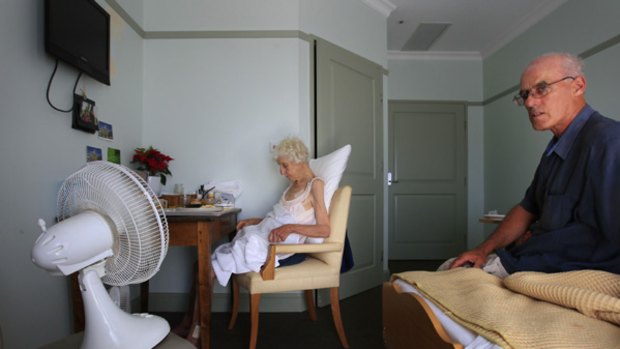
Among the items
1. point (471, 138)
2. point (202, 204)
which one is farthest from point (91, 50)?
point (471, 138)

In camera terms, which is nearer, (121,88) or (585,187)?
(585,187)

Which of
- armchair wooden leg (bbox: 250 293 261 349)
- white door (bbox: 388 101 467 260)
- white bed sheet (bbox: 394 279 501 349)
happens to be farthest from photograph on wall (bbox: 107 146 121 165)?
white door (bbox: 388 101 467 260)

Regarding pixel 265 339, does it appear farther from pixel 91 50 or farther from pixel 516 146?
pixel 516 146

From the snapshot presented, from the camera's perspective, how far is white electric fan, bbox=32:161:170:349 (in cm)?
83

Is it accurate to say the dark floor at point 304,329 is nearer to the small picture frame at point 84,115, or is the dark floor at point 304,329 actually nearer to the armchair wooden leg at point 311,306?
the armchair wooden leg at point 311,306

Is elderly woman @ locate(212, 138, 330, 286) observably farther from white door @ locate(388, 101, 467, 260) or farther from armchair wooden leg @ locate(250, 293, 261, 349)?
white door @ locate(388, 101, 467, 260)

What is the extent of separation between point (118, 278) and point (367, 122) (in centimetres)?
278

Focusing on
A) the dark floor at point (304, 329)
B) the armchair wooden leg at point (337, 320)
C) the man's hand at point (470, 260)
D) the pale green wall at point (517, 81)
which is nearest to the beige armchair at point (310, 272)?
the armchair wooden leg at point (337, 320)

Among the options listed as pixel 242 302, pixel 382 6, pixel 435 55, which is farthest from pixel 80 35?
pixel 435 55

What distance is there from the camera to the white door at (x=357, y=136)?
3.02 m

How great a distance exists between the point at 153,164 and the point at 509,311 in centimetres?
232

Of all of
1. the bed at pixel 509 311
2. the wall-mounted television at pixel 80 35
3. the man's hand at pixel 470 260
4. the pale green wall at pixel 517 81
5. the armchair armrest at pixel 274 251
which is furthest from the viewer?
the pale green wall at pixel 517 81

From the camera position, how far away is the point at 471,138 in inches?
195

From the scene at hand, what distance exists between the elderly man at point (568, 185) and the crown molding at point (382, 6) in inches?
103
